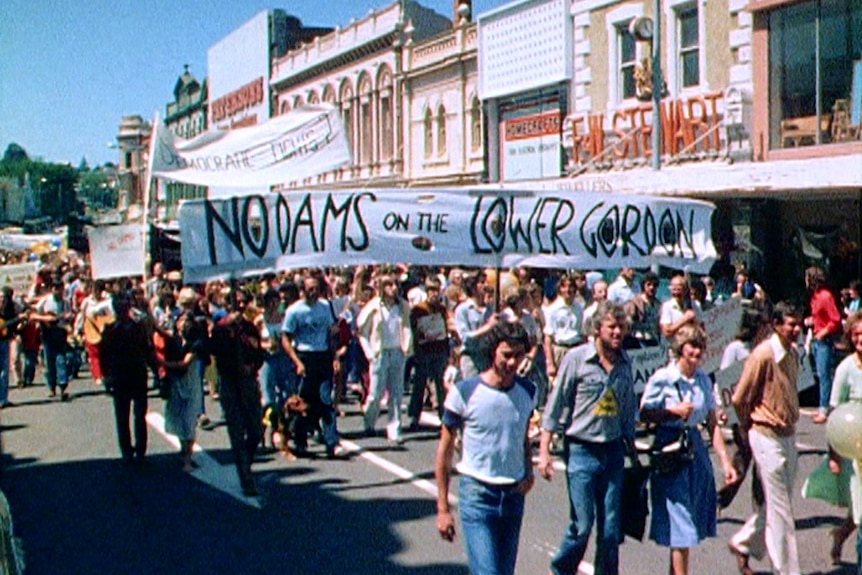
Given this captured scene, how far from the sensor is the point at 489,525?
226 inches

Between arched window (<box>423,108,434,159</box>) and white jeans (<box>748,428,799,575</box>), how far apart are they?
28.2 metres

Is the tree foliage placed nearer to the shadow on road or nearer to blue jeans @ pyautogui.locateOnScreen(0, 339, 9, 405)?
blue jeans @ pyautogui.locateOnScreen(0, 339, 9, 405)

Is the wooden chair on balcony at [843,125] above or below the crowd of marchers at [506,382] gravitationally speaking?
above

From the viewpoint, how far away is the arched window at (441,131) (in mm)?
33969

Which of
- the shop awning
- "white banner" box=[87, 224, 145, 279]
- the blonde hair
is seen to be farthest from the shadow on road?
the shop awning

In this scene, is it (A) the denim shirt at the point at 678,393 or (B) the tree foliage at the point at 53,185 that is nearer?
(A) the denim shirt at the point at 678,393

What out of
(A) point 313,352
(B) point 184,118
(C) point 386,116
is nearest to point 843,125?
(A) point 313,352

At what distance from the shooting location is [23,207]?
4612 centimetres

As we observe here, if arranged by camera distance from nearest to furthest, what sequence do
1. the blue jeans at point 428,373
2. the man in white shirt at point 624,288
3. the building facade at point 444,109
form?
the blue jeans at point 428,373 → the man in white shirt at point 624,288 → the building facade at point 444,109

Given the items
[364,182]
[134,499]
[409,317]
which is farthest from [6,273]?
[364,182]

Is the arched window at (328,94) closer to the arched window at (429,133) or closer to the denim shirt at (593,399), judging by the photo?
the arched window at (429,133)

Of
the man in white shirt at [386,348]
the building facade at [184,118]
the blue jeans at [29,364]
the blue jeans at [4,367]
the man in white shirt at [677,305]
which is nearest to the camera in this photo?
the man in white shirt at [677,305]

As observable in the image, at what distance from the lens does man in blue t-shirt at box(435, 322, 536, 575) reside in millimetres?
5715

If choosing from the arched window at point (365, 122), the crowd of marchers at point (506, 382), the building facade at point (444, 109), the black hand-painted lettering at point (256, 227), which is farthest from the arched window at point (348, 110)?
the black hand-painted lettering at point (256, 227)
